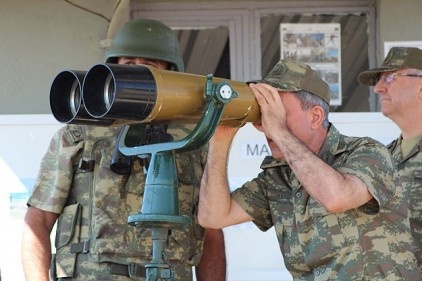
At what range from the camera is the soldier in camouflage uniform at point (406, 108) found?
161 inches

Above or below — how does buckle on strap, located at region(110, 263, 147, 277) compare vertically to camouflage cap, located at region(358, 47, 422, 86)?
below

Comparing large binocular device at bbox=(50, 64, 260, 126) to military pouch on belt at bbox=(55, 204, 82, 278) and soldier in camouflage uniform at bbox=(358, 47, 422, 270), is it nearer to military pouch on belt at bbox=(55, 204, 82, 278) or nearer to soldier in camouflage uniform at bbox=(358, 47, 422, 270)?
military pouch on belt at bbox=(55, 204, 82, 278)

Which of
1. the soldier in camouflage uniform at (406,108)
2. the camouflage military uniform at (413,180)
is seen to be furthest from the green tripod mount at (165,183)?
the soldier in camouflage uniform at (406,108)

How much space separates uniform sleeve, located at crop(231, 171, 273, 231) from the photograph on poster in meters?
2.51

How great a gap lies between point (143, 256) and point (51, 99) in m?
0.92

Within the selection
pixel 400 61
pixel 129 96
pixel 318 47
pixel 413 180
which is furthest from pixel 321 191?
pixel 318 47

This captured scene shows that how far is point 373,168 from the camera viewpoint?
3.05m

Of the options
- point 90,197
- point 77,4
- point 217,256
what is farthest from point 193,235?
point 77,4

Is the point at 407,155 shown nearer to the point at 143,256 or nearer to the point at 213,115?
the point at 143,256

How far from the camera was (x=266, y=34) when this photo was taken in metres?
5.83

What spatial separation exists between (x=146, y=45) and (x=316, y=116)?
844 millimetres

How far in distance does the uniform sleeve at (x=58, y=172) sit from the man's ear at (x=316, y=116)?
0.94m

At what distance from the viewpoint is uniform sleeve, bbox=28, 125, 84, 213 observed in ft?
12.0

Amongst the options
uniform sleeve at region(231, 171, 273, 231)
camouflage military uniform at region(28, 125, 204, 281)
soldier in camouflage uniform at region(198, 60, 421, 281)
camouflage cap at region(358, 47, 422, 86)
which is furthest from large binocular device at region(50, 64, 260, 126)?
camouflage cap at region(358, 47, 422, 86)
